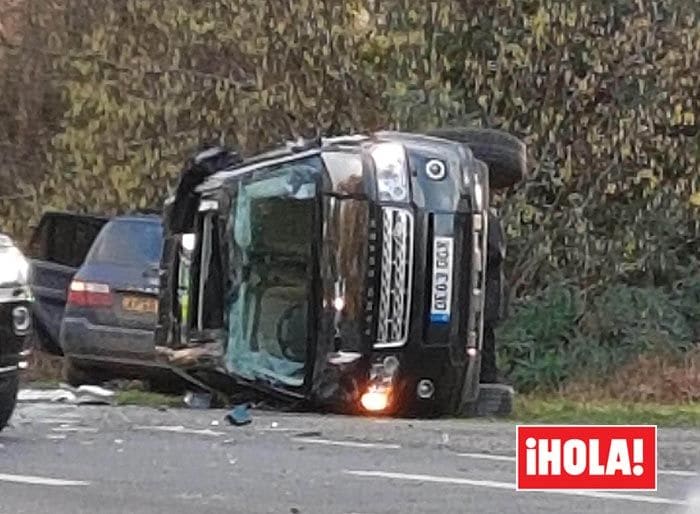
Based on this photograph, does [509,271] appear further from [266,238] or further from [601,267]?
[266,238]

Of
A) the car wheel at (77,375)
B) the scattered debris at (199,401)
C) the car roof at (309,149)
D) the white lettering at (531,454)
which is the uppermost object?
the car roof at (309,149)

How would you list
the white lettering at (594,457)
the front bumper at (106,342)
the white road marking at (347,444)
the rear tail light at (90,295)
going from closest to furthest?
1. the white lettering at (594,457)
2. the white road marking at (347,444)
3. the front bumper at (106,342)
4. the rear tail light at (90,295)

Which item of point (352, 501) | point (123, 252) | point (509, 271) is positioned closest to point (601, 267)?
point (509, 271)

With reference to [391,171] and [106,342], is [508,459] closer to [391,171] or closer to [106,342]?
[391,171]

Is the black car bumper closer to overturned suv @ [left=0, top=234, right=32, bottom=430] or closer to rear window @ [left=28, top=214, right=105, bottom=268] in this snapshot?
overturned suv @ [left=0, top=234, right=32, bottom=430]

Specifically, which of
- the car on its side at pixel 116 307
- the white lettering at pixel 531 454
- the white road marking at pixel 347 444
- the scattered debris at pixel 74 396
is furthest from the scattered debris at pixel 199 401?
the white lettering at pixel 531 454

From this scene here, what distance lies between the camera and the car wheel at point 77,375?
15.5 meters

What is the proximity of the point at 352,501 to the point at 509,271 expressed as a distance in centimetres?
969

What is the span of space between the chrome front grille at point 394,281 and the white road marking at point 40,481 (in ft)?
10.6

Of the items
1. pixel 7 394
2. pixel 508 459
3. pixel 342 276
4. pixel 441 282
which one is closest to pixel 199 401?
pixel 342 276

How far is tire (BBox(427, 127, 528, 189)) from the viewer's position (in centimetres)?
1392

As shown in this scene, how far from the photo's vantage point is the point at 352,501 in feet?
27.6

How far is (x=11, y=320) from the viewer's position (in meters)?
10.3

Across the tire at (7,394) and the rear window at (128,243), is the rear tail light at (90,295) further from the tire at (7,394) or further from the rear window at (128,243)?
the tire at (7,394)
